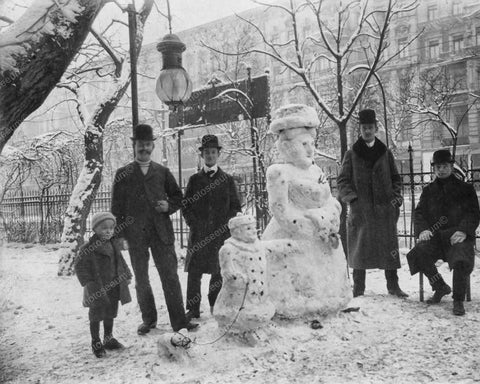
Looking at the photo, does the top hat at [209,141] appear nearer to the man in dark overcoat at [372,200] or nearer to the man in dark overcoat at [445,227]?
the man in dark overcoat at [372,200]

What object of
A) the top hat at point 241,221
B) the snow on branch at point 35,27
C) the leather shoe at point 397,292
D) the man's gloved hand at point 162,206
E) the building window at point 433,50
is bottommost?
the leather shoe at point 397,292

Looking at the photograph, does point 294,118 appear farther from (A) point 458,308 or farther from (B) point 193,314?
(A) point 458,308

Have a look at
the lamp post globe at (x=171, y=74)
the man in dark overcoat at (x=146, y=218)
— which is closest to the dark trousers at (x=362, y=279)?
the man in dark overcoat at (x=146, y=218)

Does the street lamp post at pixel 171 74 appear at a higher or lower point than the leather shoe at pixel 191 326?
higher

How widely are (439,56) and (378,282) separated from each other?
1125 inches

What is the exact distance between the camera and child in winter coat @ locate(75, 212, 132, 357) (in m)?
3.93

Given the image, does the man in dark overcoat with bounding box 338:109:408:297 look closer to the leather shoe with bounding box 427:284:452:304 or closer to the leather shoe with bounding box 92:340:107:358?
the leather shoe with bounding box 427:284:452:304

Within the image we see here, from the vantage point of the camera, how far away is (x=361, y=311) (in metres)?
4.76

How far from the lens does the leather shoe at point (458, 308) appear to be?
15.4ft

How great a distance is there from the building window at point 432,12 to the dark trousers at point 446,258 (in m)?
30.1

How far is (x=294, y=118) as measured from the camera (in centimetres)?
450

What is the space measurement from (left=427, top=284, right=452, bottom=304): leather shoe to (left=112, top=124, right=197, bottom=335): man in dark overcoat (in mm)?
2778

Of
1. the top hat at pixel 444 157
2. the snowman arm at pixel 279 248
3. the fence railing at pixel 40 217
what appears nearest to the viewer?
the snowman arm at pixel 279 248

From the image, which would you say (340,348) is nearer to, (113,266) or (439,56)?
(113,266)
